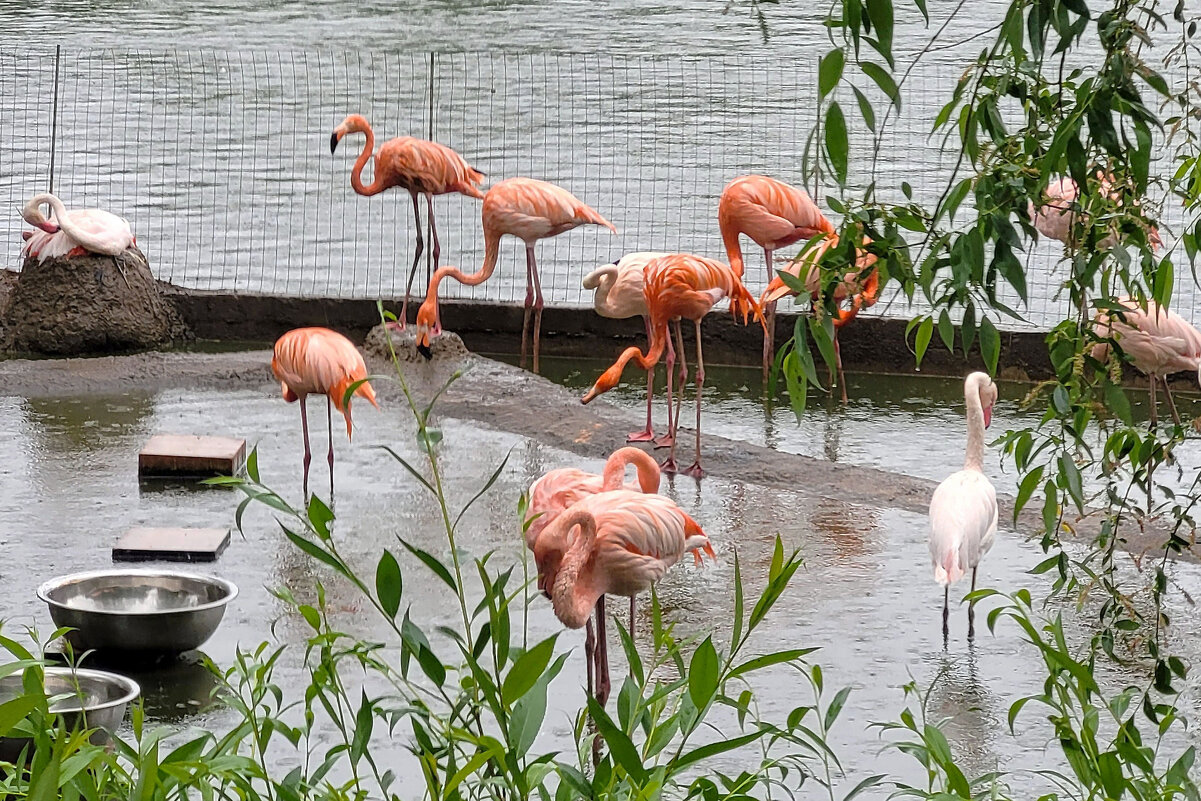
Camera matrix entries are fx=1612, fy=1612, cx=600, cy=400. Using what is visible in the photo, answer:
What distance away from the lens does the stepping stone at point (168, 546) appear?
568cm

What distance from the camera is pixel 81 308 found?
9039 millimetres

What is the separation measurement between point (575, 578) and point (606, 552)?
0.22m

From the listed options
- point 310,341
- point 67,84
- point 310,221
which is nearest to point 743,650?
point 310,341

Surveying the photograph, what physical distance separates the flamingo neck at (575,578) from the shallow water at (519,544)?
38cm

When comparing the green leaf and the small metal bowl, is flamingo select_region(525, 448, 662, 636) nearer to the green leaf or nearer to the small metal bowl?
the small metal bowl

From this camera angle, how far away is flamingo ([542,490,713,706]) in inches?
165

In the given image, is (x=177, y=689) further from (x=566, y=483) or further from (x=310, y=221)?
(x=310, y=221)

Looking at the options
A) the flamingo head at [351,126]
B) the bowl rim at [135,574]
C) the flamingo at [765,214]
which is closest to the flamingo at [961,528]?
the bowl rim at [135,574]

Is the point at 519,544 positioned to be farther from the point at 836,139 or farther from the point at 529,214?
the point at 836,139

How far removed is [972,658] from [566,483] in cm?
136

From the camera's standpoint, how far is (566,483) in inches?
198

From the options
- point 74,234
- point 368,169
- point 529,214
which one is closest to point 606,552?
point 529,214

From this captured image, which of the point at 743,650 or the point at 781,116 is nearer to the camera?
the point at 743,650

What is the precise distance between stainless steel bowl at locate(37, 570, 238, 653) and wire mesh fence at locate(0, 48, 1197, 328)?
468 cm
